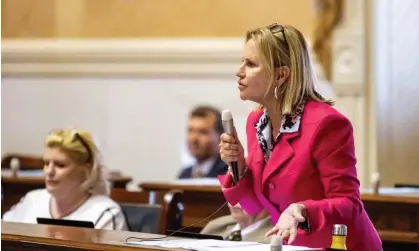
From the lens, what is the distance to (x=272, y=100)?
2.41 m

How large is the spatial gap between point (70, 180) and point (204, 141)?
222 cm

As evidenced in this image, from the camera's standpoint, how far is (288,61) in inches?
93.6

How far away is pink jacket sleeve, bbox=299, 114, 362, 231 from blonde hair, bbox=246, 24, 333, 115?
0.12m

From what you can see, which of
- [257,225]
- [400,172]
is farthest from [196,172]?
[257,225]

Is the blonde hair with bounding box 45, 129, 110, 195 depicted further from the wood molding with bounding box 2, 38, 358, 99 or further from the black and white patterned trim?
the wood molding with bounding box 2, 38, 358, 99

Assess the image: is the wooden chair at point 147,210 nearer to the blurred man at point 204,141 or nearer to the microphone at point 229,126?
the microphone at point 229,126

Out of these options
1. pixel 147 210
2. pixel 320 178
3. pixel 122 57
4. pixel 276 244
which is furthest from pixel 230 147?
pixel 122 57

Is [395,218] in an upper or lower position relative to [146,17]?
lower

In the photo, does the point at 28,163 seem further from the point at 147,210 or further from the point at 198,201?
the point at 147,210

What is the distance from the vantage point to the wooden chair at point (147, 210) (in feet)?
11.8

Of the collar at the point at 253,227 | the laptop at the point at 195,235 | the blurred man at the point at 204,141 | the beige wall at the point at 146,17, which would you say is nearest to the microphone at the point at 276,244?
the laptop at the point at 195,235

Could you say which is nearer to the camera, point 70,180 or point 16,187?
point 70,180

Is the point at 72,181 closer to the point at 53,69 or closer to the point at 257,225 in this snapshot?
the point at 257,225

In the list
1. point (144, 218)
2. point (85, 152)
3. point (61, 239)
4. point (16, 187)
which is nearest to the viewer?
point (61, 239)
